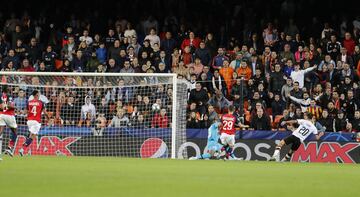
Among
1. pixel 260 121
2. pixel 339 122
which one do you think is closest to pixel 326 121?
pixel 339 122

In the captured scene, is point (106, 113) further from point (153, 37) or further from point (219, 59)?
point (153, 37)

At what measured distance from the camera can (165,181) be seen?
13.6m

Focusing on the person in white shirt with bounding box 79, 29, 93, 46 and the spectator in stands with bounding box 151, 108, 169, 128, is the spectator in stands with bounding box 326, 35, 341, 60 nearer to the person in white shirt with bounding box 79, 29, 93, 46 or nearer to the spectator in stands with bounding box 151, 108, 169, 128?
the spectator in stands with bounding box 151, 108, 169, 128

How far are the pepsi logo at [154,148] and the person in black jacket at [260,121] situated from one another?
261 centimetres

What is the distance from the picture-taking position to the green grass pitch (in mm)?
11615

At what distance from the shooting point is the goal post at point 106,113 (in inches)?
970

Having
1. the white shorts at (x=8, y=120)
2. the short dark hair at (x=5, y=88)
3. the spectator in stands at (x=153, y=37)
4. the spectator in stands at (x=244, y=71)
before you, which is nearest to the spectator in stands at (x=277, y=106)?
the spectator in stands at (x=244, y=71)

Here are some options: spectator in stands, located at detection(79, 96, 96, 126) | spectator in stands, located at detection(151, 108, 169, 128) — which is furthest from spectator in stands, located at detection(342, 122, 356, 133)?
spectator in stands, located at detection(79, 96, 96, 126)

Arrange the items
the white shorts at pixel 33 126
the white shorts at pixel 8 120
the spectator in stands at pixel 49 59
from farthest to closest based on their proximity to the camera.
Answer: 1. the spectator in stands at pixel 49 59
2. the white shorts at pixel 33 126
3. the white shorts at pixel 8 120

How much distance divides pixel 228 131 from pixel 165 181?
10191 millimetres

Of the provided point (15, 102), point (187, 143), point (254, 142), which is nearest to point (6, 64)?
point (15, 102)

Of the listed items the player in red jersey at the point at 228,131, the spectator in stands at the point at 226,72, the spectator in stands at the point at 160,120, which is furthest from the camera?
the spectator in stands at the point at 226,72

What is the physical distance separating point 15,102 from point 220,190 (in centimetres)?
1509

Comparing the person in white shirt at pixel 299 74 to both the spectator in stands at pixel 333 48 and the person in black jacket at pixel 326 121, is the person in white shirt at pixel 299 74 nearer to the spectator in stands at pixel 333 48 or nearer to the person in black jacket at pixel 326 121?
the spectator in stands at pixel 333 48
